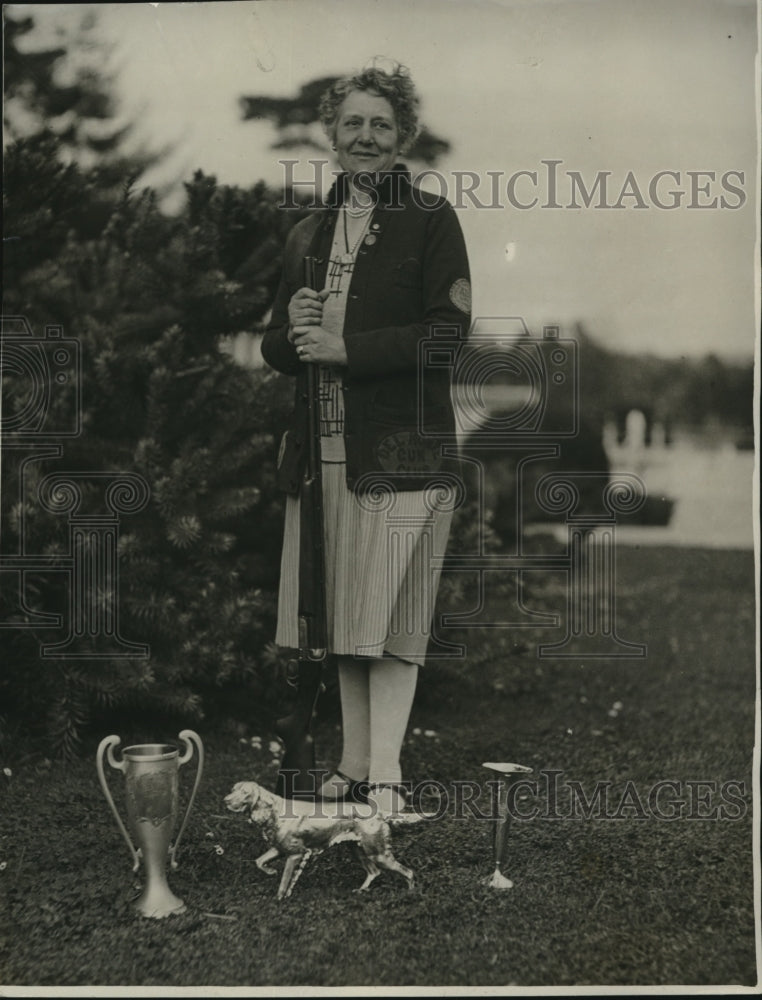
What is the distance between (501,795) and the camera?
2963 millimetres

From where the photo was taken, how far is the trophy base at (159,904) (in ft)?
9.43

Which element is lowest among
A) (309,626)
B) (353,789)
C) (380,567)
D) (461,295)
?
(353,789)

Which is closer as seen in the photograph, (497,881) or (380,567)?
(497,881)

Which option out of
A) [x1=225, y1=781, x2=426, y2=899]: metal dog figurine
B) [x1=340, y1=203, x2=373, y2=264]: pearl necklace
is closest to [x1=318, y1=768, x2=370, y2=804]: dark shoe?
[x1=225, y1=781, x2=426, y2=899]: metal dog figurine


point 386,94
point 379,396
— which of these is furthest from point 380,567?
point 386,94

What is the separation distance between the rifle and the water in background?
52.7 inches

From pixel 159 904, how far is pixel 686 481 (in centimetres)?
233

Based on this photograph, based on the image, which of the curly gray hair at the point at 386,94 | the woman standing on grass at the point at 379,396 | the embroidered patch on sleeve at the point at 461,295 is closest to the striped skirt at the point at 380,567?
the woman standing on grass at the point at 379,396

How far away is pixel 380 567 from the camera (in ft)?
10.2

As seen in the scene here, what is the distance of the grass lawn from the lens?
2771 millimetres

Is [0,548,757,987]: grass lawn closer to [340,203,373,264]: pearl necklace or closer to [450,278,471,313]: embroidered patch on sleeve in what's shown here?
[450,278,471,313]: embroidered patch on sleeve

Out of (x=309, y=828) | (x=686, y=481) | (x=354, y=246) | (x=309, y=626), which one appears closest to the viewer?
(x=309, y=828)

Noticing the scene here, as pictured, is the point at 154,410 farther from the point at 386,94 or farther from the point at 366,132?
the point at 386,94

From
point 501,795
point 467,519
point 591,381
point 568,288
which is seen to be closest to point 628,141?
point 568,288
